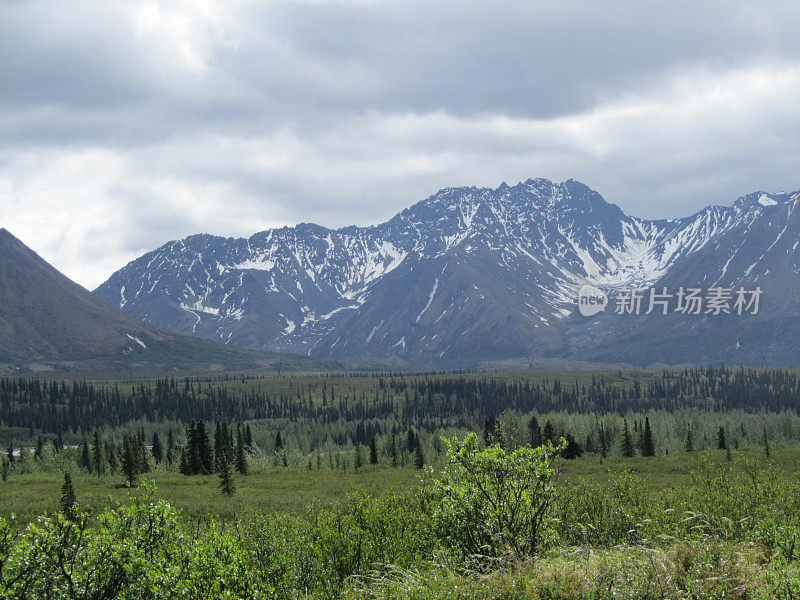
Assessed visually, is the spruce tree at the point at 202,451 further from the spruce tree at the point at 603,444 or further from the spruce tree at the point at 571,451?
the spruce tree at the point at 603,444

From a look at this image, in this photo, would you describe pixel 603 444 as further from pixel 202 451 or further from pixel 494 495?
pixel 494 495

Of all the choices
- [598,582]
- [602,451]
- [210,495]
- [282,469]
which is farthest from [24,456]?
[598,582]

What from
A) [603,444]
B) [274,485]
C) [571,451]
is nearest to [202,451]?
[274,485]

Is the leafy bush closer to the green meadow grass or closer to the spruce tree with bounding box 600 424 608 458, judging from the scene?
the green meadow grass

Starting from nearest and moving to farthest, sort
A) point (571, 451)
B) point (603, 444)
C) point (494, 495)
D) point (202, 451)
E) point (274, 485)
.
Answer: point (494, 495)
point (274, 485)
point (202, 451)
point (571, 451)
point (603, 444)

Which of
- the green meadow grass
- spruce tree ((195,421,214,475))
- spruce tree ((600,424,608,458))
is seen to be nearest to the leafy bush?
the green meadow grass

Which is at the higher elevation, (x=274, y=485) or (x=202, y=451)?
(x=202, y=451)

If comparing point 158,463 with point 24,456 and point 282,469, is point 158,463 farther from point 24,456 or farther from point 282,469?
point 282,469

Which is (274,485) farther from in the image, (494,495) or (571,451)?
(494,495)

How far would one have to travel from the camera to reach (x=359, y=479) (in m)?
126

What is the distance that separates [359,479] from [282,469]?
30377 millimetres

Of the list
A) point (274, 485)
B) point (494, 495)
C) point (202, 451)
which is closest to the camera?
point (494, 495)

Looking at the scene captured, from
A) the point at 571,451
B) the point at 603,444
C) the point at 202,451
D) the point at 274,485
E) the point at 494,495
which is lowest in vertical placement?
the point at 603,444

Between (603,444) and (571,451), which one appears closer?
(571,451)
